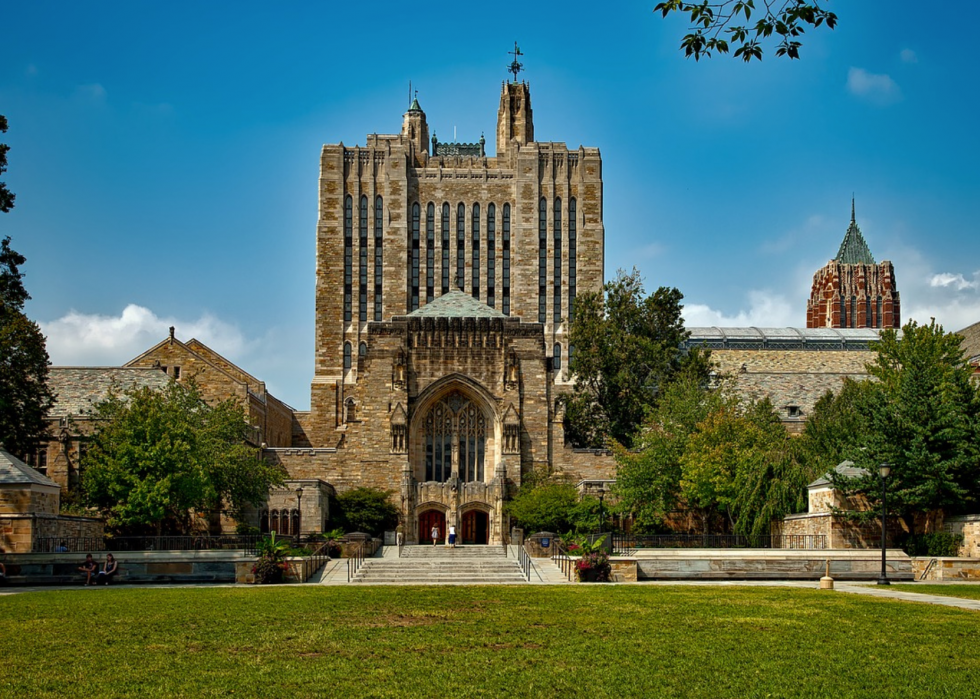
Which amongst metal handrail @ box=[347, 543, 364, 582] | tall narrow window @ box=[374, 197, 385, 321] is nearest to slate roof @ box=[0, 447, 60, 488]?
metal handrail @ box=[347, 543, 364, 582]

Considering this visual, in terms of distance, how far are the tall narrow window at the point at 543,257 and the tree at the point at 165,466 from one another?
40.0 metres

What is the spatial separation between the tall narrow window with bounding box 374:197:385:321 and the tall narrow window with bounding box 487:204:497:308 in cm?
795

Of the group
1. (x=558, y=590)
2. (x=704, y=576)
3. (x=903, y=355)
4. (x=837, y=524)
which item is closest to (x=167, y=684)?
(x=558, y=590)

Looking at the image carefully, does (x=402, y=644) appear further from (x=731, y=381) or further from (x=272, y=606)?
(x=731, y=381)

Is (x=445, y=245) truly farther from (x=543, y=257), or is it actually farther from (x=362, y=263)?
(x=543, y=257)

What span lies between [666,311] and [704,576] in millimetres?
35847

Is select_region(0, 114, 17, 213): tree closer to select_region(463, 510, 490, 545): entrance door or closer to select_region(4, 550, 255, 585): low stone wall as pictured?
select_region(4, 550, 255, 585): low stone wall

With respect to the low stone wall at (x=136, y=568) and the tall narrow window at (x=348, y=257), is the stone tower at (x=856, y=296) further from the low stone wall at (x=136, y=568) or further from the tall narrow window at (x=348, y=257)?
the low stone wall at (x=136, y=568)

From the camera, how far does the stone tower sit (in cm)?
12431

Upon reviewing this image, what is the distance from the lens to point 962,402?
36719 mm

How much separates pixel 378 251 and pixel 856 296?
6254cm

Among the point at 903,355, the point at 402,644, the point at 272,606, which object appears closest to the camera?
the point at 402,644

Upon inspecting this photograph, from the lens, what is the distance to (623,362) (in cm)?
6222

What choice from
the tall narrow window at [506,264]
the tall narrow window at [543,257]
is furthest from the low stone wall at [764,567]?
the tall narrow window at [506,264]
